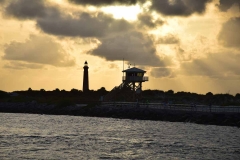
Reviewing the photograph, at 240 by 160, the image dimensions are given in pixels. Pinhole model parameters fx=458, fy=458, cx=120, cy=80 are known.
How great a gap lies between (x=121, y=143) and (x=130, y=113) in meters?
30.9

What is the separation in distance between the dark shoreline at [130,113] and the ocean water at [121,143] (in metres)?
4.04

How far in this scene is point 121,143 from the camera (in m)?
36.8

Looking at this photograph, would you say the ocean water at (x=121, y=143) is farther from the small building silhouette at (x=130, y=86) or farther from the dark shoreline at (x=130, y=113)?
the small building silhouette at (x=130, y=86)

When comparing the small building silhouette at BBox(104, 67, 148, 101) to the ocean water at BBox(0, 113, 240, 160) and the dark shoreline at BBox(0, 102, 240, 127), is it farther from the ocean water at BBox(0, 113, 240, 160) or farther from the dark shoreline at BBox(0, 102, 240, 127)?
the ocean water at BBox(0, 113, 240, 160)

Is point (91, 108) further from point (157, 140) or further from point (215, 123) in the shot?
point (157, 140)

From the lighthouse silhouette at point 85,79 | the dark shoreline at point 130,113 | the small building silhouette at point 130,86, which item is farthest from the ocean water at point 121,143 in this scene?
the lighthouse silhouette at point 85,79

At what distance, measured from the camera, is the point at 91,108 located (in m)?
77.1

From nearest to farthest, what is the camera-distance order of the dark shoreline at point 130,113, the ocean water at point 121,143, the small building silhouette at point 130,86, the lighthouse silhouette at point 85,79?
1. the ocean water at point 121,143
2. the dark shoreline at point 130,113
3. the small building silhouette at point 130,86
4. the lighthouse silhouette at point 85,79

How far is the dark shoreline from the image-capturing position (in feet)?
176

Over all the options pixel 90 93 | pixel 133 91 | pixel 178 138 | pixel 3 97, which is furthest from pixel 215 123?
pixel 3 97

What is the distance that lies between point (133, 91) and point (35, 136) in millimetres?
51157

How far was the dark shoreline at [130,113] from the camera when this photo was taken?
53.8 meters

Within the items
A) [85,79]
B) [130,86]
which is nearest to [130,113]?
[130,86]

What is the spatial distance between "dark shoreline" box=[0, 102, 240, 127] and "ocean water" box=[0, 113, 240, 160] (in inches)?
159
